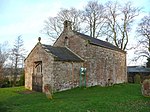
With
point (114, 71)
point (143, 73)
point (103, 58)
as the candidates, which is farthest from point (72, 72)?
point (143, 73)

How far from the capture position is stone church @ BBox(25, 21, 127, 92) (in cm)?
2305

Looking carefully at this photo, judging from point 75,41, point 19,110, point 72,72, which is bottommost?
point 19,110

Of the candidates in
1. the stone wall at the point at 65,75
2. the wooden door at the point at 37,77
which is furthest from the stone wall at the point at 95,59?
the wooden door at the point at 37,77

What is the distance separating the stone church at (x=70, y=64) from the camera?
23.0m

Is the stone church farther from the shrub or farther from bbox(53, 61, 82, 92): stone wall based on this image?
the shrub

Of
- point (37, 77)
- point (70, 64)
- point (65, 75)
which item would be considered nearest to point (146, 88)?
point (65, 75)

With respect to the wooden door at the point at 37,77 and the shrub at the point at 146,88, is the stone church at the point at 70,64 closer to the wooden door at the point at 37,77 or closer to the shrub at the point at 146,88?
the wooden door at the point at 37,77

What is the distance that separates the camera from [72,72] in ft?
81.6

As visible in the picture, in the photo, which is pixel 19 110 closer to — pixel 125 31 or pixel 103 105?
pixel 103 105

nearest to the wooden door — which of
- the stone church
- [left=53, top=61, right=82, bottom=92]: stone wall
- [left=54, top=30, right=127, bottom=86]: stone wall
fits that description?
the stone church

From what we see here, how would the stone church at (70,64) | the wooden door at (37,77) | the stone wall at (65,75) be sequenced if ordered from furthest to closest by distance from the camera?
the wooden door at (37,77) < the stone church at (70,64) < the stone wall at (65,75)

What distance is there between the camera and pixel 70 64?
2466 cm

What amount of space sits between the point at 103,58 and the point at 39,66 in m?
10.4

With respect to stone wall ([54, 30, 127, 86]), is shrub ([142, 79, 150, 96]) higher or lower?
lower
